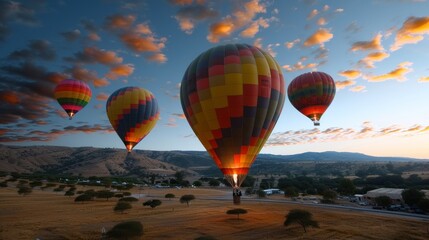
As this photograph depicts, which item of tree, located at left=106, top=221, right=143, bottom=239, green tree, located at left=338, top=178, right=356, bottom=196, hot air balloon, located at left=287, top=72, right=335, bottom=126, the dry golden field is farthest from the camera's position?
green tree, located at left=338, top=178, right=356, bottom=196

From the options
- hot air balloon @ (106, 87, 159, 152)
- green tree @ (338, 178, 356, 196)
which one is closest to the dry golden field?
hot air balloon @ (106, 87, 159, 152)

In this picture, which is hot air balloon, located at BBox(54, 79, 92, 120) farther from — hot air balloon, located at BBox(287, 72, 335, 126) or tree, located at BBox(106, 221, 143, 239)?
hot air balloon, located at BBox(287, 72, 335, 126)

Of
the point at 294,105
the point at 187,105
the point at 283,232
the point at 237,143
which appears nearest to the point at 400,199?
the point at 294,105

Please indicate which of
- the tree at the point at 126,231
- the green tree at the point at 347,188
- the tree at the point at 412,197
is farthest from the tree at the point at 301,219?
the green tree at the point at 347,188

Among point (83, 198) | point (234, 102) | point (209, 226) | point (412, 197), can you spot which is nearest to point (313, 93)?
point (234, 102)


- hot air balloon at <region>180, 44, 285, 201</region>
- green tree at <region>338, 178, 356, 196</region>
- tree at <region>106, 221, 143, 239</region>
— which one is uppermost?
hot air balloon at <region>180, 44, 285, 201</region>

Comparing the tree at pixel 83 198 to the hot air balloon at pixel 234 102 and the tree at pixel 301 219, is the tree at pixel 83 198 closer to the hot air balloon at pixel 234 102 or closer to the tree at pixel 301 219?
the hot air balloon at pixel 234 102
